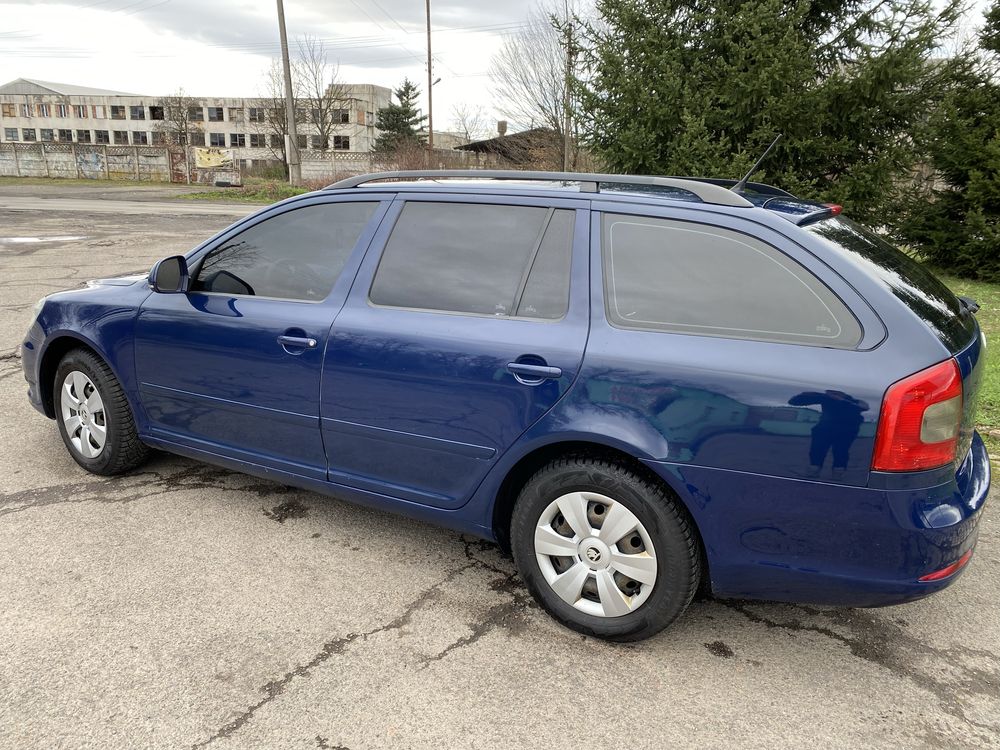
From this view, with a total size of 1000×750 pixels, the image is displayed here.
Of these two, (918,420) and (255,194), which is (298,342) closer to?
(918,420)

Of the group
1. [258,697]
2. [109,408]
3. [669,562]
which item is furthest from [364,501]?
[109,408]

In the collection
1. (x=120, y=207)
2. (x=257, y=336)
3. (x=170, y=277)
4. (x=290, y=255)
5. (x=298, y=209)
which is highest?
(x=298, y=209)

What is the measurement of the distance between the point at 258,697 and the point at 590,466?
1352 mm

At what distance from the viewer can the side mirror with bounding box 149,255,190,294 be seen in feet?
12.0

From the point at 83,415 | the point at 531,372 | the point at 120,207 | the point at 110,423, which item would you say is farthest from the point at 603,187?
the point at 120,207

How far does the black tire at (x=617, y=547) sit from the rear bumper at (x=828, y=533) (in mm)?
87

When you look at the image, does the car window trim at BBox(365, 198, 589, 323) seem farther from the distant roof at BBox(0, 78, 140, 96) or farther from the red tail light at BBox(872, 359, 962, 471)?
the distant roof at BBox(0, 78, 140, 96)

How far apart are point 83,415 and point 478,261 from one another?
101 inches

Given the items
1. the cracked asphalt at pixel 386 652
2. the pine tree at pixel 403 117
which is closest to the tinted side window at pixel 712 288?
the cracked asphalt at pixel 386 652

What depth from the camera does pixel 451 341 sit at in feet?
9.55

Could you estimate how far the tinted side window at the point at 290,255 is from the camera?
3379mm

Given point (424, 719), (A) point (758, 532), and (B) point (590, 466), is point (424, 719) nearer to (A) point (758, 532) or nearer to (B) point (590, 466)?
(B) point (590, 466)

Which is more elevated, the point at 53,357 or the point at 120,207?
the point at 53,357

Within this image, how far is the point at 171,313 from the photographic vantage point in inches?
146
